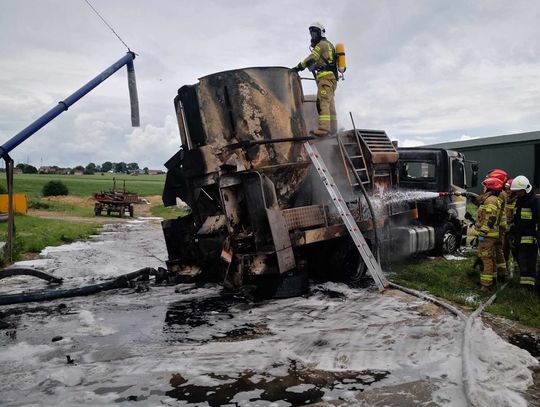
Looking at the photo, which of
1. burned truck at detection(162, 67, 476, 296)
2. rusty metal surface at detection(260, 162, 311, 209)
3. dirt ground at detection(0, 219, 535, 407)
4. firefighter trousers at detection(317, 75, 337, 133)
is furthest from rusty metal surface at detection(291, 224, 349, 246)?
firefighter trousers at detection(317, 75, 337, 133)

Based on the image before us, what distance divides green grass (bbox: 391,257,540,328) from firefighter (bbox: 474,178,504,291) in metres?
0.27

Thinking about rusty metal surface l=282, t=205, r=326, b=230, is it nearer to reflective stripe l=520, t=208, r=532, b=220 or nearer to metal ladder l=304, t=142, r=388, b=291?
metal ladder l=304, t=142, r=388, b=291

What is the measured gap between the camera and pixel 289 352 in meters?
4.25

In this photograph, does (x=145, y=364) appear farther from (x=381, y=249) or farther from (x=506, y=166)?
(x=506, y=166)

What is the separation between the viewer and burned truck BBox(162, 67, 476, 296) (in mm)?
6230

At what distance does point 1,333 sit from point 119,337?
134 centimetres

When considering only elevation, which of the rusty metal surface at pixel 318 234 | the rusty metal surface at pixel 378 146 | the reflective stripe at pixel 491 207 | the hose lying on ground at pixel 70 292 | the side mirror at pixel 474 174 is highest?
the rusty metal surface at pixel 378 146

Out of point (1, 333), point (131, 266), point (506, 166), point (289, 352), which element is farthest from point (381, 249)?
point (506, 166)

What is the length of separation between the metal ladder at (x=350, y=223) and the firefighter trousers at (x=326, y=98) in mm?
559

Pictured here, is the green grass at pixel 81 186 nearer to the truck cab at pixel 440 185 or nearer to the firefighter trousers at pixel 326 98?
the truck cab at pixel 440 185

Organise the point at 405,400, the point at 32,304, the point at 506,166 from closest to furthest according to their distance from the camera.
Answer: the point at 405,400 < the point at 32,304 < the point at 506,166

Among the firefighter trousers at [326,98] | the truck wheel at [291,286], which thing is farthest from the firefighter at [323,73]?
the truck wheel at [291,286]

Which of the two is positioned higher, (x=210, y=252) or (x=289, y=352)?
(x=210, y=252)

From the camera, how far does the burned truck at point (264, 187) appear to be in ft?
20.4
